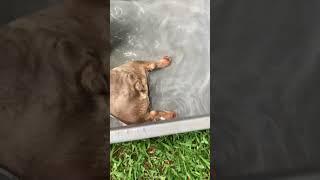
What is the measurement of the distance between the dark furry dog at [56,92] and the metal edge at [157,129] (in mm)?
134

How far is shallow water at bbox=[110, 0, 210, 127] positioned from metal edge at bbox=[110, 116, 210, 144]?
0.02 m

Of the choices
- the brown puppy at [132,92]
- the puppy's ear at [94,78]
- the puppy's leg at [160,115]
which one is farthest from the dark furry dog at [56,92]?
the puppy's leg at [160,115]

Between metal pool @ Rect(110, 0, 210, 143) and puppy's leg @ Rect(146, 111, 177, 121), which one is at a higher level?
metal pool @ Rect(110, 0, 210, 143)

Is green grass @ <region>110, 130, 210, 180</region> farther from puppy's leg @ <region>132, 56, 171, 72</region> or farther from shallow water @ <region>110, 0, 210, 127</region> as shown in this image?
puppy's leg @ <region>132, 56, 171, 72</region>

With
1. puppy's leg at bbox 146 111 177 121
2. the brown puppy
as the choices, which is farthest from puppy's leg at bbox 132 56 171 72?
puppy's leg at bbox 146 111 177 121

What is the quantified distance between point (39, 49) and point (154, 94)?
372 millimetres

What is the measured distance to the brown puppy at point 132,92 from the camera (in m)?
1.13

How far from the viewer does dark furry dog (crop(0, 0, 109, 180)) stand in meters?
0.94

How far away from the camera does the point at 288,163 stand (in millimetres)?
1171

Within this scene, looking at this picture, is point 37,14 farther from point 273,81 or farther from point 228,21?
point 273,81

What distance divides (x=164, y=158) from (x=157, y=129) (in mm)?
90

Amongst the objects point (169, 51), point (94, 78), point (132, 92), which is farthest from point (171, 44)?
point (94, 78)

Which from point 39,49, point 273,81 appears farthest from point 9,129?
point 273,81

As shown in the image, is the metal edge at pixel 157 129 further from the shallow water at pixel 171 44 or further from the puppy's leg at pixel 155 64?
the puppy's leg at pixel 155 64
